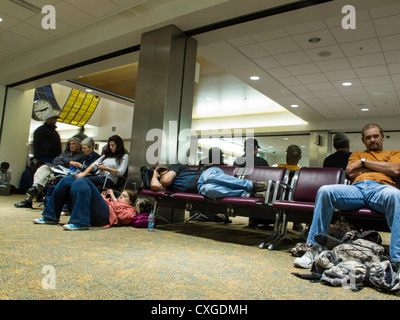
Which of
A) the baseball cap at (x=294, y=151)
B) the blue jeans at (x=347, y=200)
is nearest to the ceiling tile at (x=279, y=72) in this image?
the baseball cap at (x=294, y=151)

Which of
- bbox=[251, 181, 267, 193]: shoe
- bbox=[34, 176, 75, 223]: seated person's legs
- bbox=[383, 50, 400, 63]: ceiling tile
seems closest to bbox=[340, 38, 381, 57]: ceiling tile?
bbox=[383, 50, 400, 63]: ceiling tile

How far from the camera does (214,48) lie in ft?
19.3

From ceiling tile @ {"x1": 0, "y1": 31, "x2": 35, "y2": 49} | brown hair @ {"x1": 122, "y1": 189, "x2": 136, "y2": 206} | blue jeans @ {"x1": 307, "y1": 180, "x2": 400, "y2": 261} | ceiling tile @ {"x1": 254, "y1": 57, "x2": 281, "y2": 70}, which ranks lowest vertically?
brown hair @ {"x1": 122, "y1": 189, "x2": 136, "y2": 206}

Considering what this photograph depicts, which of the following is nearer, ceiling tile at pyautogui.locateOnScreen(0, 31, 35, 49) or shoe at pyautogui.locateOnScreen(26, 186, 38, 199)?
shoe at pyautogui.locateOnScreen(26, 186, 38, 199)

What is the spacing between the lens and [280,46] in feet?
19.0

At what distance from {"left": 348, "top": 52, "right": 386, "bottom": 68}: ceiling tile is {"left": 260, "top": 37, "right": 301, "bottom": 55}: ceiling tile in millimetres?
1217

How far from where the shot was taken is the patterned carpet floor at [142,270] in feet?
4.63

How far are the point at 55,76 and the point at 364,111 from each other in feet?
28.0

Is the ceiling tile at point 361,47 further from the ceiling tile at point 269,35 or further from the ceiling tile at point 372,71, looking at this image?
the ceiling tile at point 269,35

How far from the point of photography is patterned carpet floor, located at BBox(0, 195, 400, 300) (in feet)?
4.63

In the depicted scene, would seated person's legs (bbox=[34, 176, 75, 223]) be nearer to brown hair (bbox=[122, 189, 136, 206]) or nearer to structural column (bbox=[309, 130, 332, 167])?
brown hair (bbox=[122, 189, 136, 206])

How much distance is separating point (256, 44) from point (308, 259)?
4535mm

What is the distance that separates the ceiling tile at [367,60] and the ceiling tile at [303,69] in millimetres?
714
